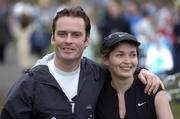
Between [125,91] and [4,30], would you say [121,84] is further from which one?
[4,30]

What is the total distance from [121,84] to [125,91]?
0.07 m

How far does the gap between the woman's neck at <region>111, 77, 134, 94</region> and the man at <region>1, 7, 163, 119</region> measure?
12.0 inches

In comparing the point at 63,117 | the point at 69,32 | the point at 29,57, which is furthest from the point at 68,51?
the point at 29,57

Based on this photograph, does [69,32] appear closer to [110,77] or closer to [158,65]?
[110,77]

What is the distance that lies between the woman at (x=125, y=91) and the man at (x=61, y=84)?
249 mm

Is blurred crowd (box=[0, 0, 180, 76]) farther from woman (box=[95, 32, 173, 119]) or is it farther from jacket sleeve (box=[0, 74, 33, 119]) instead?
jacket sleeve (box=[0, 74, 33, 119])

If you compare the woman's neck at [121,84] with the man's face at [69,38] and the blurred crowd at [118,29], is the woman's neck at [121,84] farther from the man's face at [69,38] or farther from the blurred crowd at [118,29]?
the blurred crowd at [118,29]

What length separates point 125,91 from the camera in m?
6.49

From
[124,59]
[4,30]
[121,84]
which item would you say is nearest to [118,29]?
[4,30]

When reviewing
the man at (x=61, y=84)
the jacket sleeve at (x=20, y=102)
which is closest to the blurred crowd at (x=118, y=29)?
the man at (x=61, y=84)

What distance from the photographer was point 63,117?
600 cm

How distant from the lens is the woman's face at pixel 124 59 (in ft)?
20.8

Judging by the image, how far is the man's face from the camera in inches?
238

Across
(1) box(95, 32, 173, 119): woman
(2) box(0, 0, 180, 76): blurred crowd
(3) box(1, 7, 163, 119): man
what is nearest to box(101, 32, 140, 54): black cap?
(1) box(95, 32, 173, 119): woman
